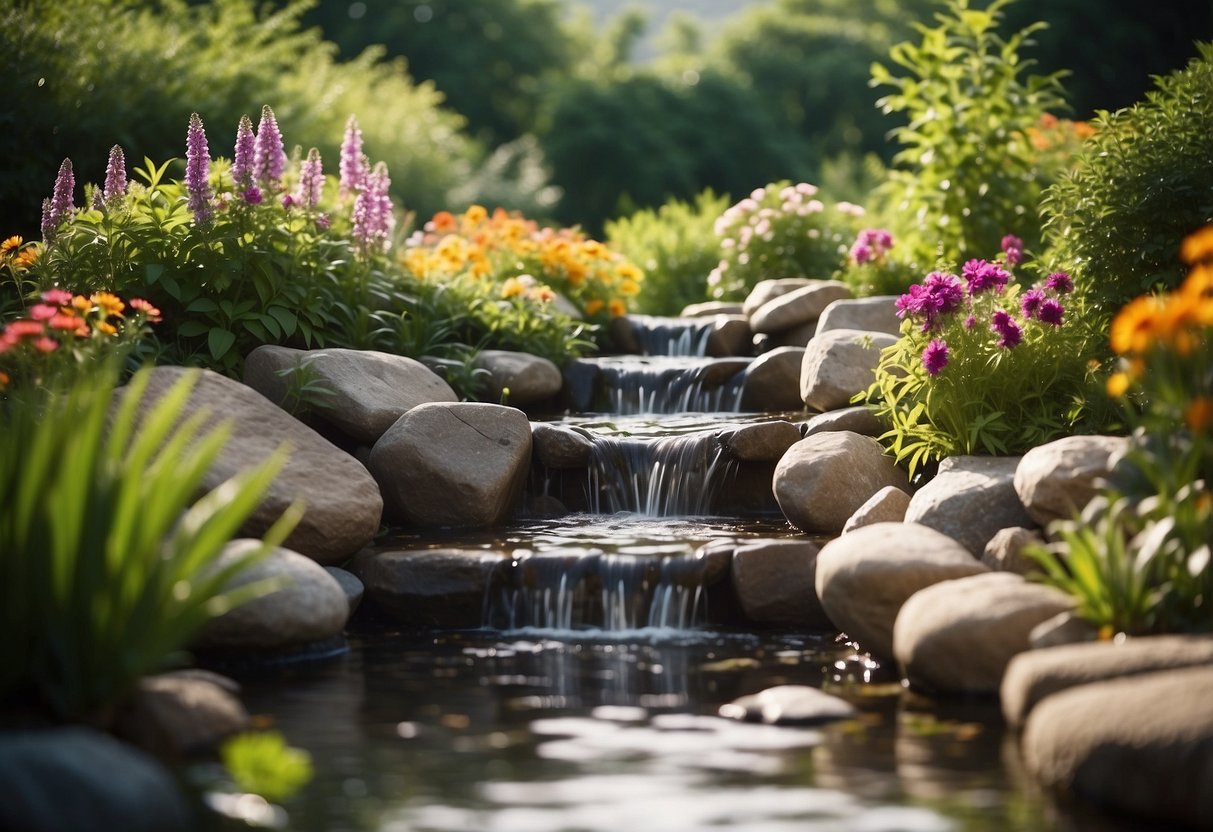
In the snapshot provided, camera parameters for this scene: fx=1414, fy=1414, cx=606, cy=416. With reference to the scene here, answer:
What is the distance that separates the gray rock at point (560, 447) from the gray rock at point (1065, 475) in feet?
10.0

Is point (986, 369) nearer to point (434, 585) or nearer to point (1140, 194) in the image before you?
point (1140, 194)

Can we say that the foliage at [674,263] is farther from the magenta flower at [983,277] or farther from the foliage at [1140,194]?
the magenta flower at [983,277]

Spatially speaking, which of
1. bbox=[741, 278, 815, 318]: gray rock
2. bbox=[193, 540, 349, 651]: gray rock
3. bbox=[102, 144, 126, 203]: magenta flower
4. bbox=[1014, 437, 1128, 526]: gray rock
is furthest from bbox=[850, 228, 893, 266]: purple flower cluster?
bbox=[193, 540, 349, 651]: gray rock

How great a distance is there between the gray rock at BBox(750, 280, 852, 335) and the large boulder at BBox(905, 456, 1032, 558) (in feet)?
15.5

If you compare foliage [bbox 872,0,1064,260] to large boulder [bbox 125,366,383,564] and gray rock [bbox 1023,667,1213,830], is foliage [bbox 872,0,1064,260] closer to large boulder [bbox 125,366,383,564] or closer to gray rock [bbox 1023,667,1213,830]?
large boulder [bbox 125,366,383,564]

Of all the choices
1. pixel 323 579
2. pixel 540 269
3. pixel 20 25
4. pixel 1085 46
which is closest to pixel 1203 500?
pixel 323 579

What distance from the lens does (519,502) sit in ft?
29.2

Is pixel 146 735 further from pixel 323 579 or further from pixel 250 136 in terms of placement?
pixel 250 136

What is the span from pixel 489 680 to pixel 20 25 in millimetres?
9983

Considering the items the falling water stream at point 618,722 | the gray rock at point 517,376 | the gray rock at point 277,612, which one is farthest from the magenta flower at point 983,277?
the gray rock at point 277,612

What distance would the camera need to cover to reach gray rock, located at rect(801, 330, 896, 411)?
935cm

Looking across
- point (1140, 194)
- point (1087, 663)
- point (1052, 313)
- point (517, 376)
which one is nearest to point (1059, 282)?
point (1052, 313)

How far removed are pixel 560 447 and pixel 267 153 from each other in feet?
8.55

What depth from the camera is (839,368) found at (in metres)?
9.40
